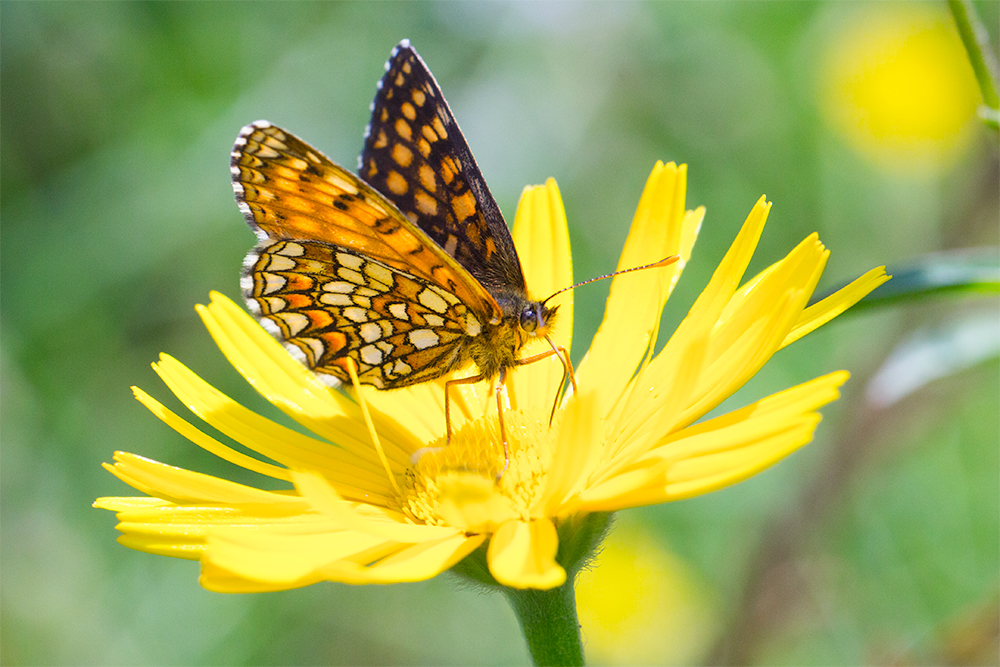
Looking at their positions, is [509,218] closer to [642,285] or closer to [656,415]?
[642,285]

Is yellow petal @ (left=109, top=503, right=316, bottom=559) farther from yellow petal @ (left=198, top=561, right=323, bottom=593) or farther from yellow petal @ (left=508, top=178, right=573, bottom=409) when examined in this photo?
yellow petal @ (left=508, top=178, right=573, bottom=409)

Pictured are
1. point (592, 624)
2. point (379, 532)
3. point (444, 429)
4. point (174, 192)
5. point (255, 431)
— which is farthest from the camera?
point (592, 624)

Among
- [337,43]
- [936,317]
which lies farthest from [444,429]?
[337,43]

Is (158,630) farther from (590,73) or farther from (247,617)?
(590,73)

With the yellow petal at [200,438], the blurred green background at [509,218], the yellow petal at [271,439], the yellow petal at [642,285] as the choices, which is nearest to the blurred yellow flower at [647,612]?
the blurred green background at [509,218]

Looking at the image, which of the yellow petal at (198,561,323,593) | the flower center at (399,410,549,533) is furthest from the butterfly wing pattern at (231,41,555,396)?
the yellow petal at (198,561,323,593)

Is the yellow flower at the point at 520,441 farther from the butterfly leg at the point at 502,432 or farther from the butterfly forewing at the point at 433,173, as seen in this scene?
the butterfly forewing at the point at 433,173

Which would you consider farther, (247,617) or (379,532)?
(247,617)
